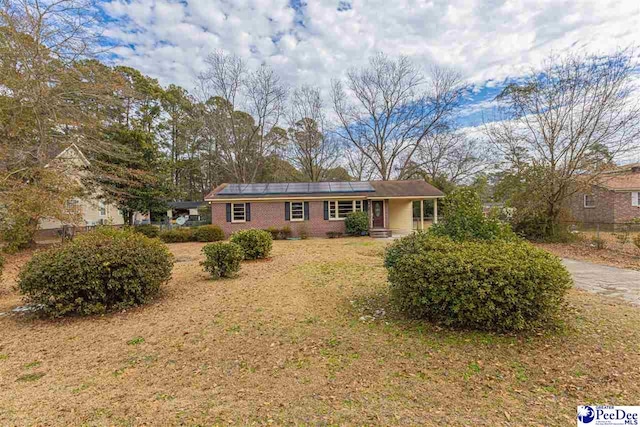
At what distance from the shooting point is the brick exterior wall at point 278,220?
17.6 m

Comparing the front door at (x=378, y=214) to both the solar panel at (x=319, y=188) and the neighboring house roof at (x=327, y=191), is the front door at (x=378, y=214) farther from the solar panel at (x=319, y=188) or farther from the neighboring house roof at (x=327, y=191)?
the solar panel at (x=319, y=188)

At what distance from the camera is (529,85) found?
1297cm

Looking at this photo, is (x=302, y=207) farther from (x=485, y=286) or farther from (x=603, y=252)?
(x=485, y=286)

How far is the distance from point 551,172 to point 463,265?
12965 millimetres

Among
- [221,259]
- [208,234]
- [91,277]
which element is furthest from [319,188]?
[91,277]

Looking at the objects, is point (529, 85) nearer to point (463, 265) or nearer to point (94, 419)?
point (463, 265)

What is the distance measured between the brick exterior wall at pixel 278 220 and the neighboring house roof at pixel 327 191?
20.1 inches

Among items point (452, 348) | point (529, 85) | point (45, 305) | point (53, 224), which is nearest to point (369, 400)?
point (452, 348)

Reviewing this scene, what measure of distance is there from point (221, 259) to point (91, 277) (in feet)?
9.12

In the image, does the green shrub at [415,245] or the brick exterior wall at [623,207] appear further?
the brick exterior wall at [623,207]

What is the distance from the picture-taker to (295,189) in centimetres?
1928

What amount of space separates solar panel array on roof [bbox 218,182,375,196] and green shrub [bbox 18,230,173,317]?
42.8 feet

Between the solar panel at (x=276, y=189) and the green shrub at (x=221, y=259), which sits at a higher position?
the solar panel at (x=276, y=189)

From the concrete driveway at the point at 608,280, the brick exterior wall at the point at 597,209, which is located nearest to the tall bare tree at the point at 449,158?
the brick exterior wall at the point at 597,209
